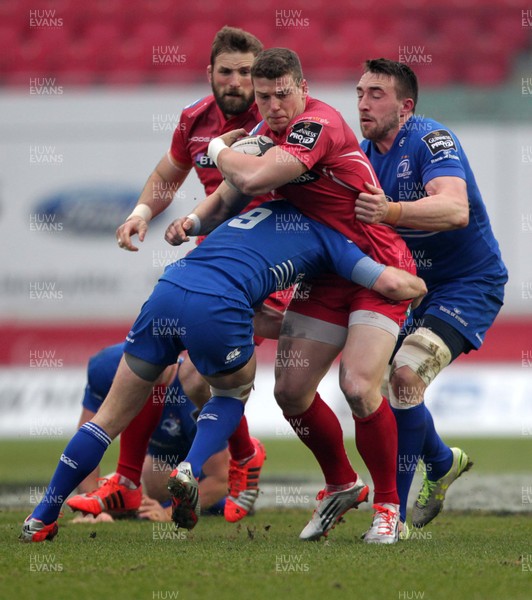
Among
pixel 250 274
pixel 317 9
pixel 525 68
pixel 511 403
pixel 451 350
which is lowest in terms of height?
pixel 511 403

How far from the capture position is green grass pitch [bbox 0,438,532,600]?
3697 millimetres

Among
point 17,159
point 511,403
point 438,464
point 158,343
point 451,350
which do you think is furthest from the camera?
point 17,159

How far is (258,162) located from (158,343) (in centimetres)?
93

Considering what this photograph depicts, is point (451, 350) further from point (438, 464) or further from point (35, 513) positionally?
point (35, 513)

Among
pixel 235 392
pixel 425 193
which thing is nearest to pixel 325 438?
pixel 235 392

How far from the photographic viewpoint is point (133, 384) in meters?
4.83

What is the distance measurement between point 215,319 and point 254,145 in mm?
908

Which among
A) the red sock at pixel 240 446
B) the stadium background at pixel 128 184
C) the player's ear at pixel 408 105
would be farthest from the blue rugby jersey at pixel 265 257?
the stadium background at pixel 128 184

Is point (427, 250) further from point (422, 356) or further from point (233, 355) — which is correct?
point (233, 355)

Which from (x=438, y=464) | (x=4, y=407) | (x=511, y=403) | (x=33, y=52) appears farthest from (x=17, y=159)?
(x=438, y=464)

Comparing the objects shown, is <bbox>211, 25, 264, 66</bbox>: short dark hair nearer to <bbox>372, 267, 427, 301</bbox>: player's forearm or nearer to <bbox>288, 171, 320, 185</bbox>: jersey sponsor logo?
<bbox>288, 171, 320, 185</bbox>: jersey sponsor logo

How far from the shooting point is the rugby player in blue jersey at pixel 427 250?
5.33 meters

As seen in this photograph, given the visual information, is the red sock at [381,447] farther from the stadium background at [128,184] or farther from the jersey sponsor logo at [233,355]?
the stadium background at [128,184]

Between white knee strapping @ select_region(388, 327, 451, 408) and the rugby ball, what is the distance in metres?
1.28
